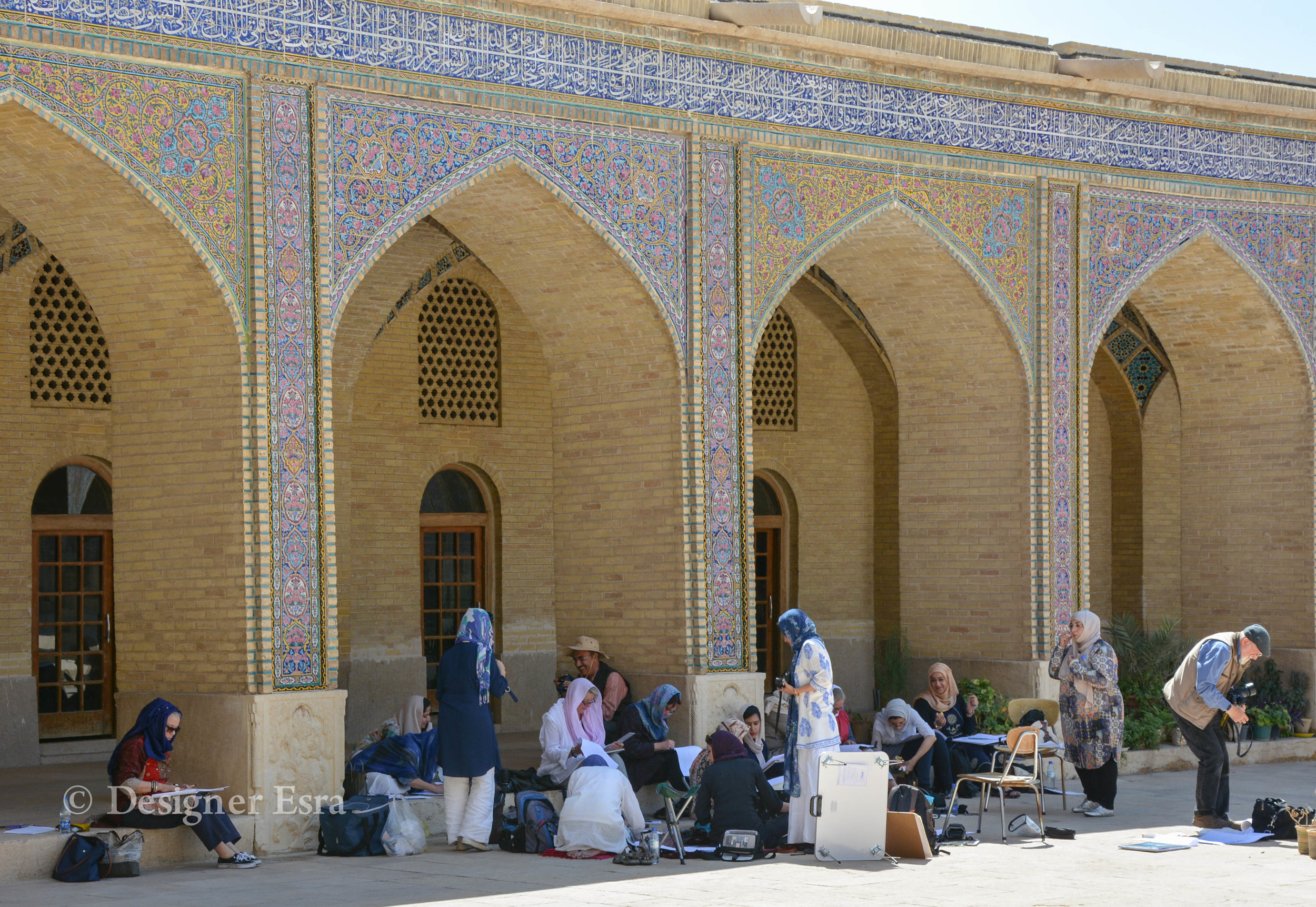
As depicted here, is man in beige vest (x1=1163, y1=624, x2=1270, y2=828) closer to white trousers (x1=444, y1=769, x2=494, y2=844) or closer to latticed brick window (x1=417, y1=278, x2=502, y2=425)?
white trousers (x1=444, y1=769, x2=494, y2=844)

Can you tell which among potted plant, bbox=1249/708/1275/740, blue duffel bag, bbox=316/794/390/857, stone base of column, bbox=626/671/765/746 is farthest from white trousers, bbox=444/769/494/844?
potted plant, bbox=1249/708/1275/740

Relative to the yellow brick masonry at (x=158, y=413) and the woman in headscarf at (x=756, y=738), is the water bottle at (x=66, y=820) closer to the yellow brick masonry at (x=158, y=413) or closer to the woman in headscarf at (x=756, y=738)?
the yellow brick masonry at (x=158, y=413)

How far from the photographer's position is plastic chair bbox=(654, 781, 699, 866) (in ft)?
25.0

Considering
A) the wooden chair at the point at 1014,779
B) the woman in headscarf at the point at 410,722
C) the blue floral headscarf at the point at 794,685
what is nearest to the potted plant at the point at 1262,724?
the wooden chair at the point at 1014,779

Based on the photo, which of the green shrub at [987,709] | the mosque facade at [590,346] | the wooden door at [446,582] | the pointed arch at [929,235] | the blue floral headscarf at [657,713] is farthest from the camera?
the wooden door at [446,582]

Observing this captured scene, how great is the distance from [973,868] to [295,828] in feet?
9.99

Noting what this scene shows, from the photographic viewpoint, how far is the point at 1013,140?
36.1 feet

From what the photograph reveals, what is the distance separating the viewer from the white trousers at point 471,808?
314 inches

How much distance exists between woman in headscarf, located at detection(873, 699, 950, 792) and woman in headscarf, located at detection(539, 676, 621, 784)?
1.42m

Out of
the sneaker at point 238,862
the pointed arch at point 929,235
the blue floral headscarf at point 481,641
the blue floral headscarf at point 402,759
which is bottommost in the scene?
the sneaker at point 238,862

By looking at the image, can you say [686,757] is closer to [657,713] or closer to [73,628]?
[657,713]

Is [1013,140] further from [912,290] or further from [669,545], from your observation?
[669,545]

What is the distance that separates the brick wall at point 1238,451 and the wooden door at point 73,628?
7313 millimetres

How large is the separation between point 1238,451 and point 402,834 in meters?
7.30
